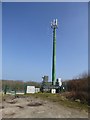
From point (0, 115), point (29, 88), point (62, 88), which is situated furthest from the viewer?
point (62, 88)

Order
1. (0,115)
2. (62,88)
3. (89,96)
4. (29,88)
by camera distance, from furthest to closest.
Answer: (62,88), (29,88), (89,96), (0,115)

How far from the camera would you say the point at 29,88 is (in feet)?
139

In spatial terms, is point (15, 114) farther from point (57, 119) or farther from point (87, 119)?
point (87, 119)

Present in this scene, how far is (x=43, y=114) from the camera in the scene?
13.1 meters

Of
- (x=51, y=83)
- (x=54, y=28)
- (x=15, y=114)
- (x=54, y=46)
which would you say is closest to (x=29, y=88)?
(x=51, y=83)

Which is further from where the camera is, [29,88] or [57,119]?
[29,88]

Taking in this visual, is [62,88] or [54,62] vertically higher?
[54,62]

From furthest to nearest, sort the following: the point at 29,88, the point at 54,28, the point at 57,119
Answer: the point at 54,28
the point at 29,88
the point at 57,119

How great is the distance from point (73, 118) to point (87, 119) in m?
0.86

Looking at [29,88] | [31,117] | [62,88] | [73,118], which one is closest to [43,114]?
[31,117]

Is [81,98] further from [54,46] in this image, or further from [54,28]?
[54,28]

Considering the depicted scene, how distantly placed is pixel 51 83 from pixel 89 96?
2399 centimetres

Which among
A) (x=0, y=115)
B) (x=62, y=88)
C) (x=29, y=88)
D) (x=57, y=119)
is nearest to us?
(x=57, y=119)

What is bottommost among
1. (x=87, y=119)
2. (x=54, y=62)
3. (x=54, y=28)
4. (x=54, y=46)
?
(x=87, y=119)
